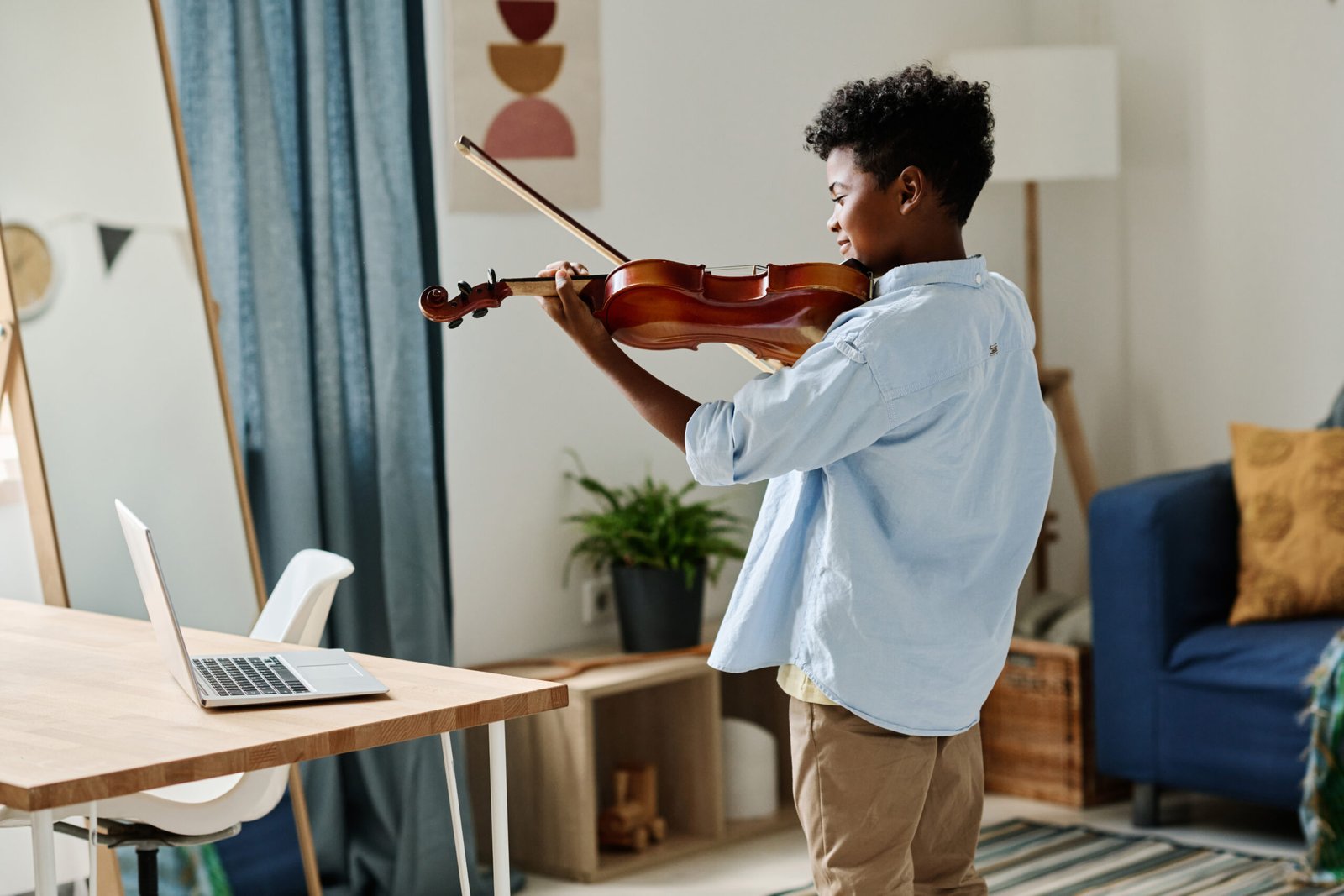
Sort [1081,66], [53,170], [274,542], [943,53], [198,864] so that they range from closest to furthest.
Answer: [53,170]
[198,864]
[274,542]
[1081,66]
[943,53]

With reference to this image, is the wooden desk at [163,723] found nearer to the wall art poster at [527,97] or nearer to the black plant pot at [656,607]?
the black plant pot at [656,607]

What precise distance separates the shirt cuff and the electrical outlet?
189 centimetres

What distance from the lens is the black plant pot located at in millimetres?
3230

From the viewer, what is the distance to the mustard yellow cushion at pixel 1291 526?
3.24 metres

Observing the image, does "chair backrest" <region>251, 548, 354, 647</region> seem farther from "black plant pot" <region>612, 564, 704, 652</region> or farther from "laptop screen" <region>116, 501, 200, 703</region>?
"black plant pot" <region>612, 564, 704, 652</region>

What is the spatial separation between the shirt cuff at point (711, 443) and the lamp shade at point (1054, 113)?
2474mm

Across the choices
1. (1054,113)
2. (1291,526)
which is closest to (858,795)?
(1291,526)

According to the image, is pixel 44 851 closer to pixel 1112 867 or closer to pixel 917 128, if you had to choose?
pixel 917 128

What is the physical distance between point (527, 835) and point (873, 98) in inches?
77.1

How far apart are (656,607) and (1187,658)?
104cm

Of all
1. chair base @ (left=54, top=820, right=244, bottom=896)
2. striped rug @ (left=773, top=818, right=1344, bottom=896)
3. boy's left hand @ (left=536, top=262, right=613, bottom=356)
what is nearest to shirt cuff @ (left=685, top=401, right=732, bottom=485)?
boy's left hand @ (left=536, top=262, right=613, bottom=356)

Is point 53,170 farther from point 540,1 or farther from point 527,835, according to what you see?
point 527,835

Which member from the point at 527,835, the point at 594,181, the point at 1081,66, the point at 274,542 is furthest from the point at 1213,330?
the point at 274,542

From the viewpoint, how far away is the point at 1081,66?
3.85 metres
